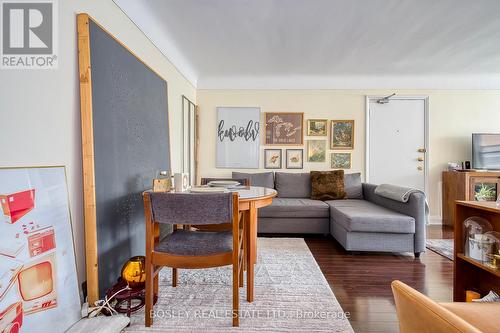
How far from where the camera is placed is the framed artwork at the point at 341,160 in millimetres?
3979

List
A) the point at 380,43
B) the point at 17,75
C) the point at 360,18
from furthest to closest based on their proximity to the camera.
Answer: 1. the point at 380,43
2. the point at 360,18
3. the point at 17,75

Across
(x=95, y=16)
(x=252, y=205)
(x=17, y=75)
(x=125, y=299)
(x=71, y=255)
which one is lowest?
(x=125, y=299)

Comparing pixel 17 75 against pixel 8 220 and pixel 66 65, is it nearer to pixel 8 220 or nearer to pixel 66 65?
pixel 66 65

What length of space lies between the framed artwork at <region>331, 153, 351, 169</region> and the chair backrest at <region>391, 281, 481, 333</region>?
3.60 metres

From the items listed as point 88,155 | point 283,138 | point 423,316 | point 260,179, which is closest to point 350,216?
point 260,179

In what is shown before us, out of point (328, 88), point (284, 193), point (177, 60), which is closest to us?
point (177, 60)

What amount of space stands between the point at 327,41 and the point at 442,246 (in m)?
2.85

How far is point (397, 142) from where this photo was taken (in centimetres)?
393

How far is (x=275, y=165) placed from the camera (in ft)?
13.2

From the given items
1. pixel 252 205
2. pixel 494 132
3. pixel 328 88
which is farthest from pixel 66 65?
pixel 494 132

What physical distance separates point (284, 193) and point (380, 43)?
238cm

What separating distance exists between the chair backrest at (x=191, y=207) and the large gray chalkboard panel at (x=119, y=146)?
20.2 inches

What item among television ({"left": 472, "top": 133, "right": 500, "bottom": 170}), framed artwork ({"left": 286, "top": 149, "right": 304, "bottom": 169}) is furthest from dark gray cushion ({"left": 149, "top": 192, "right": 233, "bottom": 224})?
television ({"left": 472, "top": 133, "right": 500, "bottom": 170})

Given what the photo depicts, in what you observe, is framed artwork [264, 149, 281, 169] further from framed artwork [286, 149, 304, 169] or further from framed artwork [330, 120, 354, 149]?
framed artwork [330, 120, 354, 149]
